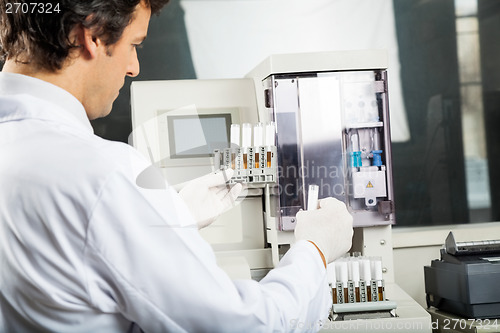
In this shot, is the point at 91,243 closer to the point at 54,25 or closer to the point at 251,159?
the point at 54,25

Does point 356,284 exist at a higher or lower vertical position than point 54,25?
lower

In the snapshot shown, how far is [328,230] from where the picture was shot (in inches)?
41.6

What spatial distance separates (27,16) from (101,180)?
0.34 metres

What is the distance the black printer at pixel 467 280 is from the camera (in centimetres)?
196

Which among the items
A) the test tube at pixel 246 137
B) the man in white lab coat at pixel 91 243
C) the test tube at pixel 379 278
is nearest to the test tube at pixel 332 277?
the test tube at pixel 379 278

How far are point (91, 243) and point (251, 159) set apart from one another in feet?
3.23

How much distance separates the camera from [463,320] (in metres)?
2.00

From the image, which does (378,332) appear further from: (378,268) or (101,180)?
(101,180)

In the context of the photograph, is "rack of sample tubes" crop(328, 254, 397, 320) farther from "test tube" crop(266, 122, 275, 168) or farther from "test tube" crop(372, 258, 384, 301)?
"test tube" crop(266, 122, 275, 168)

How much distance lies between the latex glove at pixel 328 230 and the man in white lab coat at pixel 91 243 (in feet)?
0.48

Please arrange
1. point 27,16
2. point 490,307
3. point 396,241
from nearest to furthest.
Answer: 1. point 27,16
2. point 490,307
3. point 396,241

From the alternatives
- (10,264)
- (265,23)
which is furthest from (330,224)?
(265,23)

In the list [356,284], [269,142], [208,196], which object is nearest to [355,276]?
[356,284]

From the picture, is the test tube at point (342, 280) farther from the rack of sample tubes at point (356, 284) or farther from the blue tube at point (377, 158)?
the blue tube at point (377, 158)
